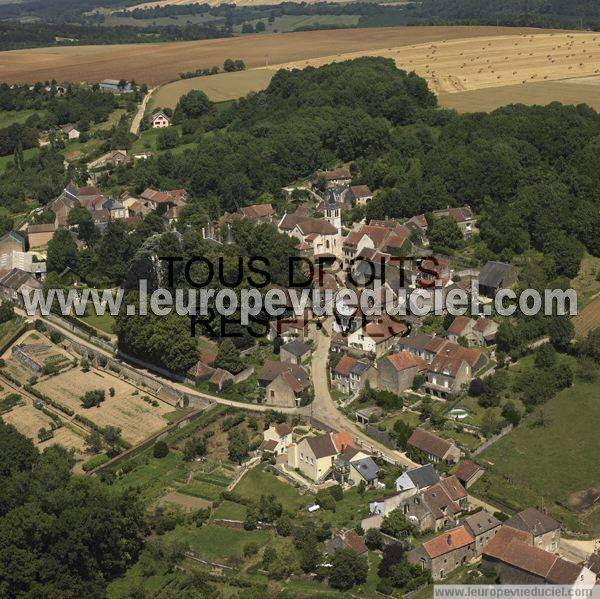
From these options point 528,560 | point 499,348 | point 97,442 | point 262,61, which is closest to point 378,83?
point 262,61

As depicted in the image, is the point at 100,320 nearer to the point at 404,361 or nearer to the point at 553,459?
the point at 404,361

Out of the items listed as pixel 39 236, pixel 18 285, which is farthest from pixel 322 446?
pixel 39 236

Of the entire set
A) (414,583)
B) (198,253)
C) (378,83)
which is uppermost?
(378,83)

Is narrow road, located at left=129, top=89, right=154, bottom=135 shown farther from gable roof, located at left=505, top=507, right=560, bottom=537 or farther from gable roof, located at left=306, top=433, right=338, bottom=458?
gable roof, located at left=505, top=507, right=560, bottom=537

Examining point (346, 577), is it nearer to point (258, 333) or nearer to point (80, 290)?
point (258, 333)

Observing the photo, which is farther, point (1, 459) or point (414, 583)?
point (1, 459)

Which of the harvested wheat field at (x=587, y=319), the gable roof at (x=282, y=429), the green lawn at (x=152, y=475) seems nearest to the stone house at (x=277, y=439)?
the gable roof at (x=282, y=429)
